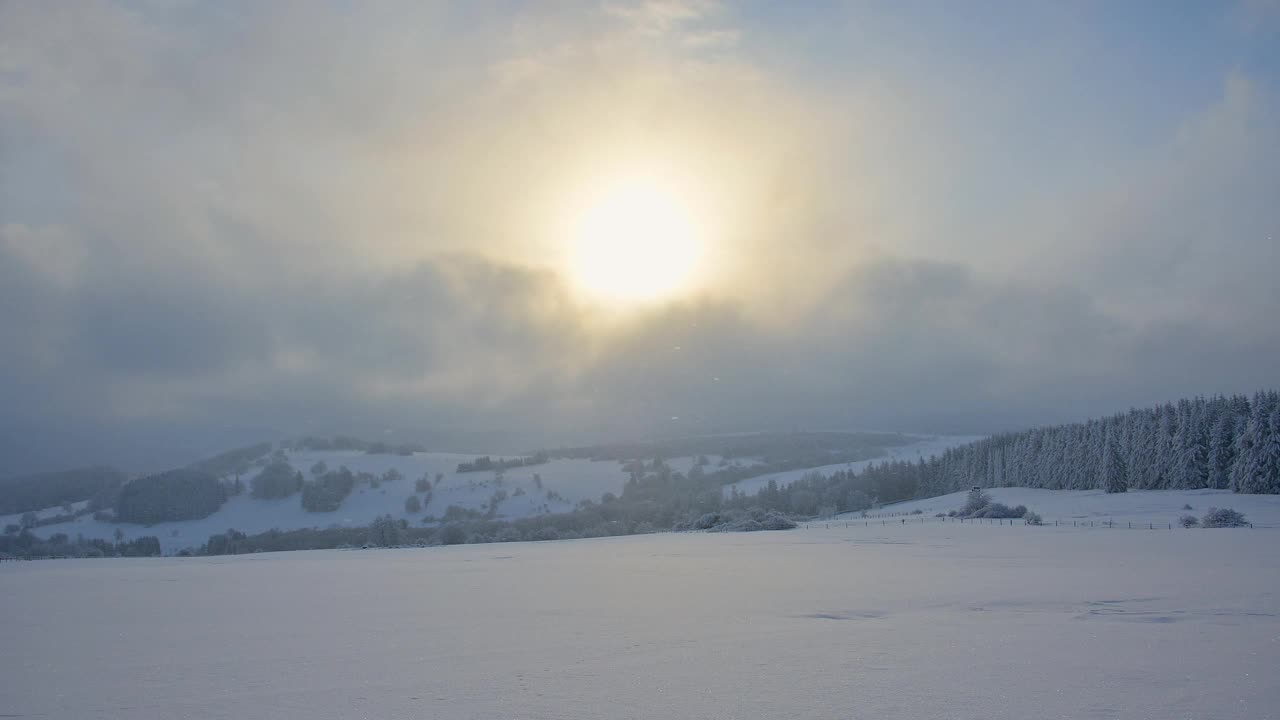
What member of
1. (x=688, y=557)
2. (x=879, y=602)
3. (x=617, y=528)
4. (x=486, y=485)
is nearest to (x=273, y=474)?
(x=486, y=485)

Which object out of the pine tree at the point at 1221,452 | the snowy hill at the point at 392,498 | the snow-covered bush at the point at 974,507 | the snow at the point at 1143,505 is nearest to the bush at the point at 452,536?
the snow-covered bush at the point at 974,507

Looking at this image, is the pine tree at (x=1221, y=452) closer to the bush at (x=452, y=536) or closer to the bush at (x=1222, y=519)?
the bush at (x=1222, y=519)

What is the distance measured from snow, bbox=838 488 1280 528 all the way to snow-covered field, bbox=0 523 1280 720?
3950 cm

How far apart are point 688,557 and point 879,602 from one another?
1348 cm

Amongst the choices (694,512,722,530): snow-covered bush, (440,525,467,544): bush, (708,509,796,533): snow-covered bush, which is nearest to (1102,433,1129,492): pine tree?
(708,509,796,533): snow-covered bush

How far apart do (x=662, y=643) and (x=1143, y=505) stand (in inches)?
2746

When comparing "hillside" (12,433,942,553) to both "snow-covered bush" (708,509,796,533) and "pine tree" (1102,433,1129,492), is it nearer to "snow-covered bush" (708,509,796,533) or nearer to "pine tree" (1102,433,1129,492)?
"snow-covered bush" (708,509,796,533)

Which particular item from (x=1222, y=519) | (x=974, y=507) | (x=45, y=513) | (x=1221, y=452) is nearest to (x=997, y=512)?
(x=974, y=507)

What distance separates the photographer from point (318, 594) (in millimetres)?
18938

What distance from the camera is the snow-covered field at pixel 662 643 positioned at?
869cm

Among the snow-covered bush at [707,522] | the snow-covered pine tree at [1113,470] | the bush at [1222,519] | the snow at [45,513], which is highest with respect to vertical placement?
the snow-covered pine tree at [1113,470]

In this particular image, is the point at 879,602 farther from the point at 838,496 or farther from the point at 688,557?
the point at 838,496

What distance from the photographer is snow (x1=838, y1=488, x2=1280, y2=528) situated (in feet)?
185

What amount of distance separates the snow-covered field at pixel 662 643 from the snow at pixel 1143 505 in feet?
130
